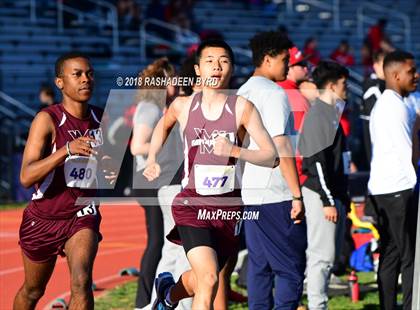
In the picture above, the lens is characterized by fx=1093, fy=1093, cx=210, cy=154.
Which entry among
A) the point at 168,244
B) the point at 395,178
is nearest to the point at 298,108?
the point at 395,178

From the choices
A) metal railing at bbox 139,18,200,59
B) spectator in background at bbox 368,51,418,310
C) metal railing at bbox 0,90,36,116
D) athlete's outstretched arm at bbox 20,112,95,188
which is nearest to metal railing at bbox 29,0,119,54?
metal railing at bbox 139,18,200,59

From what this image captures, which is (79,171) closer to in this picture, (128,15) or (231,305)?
(231,305)

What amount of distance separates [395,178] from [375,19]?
25414 millimetres

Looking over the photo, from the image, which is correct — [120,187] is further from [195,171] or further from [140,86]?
[195,171]

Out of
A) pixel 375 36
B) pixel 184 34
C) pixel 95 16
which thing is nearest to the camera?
pixel 95 16

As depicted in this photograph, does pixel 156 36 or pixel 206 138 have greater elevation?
pixel 156 36

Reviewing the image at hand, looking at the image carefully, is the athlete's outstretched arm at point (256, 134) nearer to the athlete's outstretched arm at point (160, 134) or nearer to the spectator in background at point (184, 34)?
the athlete's outstretched arm at point (160, 134)

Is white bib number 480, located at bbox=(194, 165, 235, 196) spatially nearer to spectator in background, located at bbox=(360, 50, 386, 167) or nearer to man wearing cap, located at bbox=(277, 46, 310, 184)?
man wearing cap, located at bbox=(277, 46, 310, 184)

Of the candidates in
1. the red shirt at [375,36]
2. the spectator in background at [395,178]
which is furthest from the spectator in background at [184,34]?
the spectator in background at [395,178]

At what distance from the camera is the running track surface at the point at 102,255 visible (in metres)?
10.5

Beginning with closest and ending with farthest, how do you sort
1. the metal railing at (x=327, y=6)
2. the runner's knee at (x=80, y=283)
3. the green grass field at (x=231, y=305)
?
the runner's knee at (x=80, y=283), the green grass field at (x=231, y=305), the metal railing at (x=327, y=6)

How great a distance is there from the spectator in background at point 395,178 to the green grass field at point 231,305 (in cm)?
121

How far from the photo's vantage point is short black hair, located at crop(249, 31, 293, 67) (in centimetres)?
771

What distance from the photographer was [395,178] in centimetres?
798
